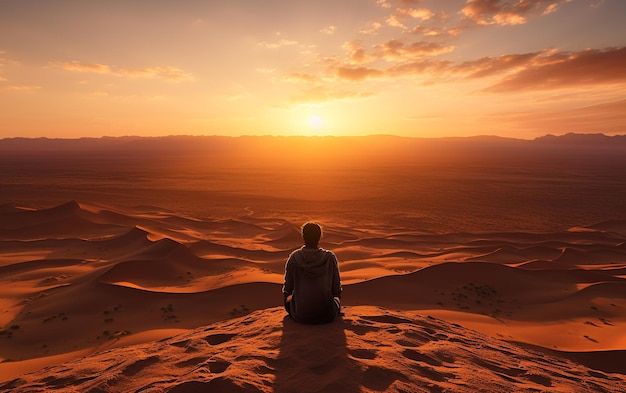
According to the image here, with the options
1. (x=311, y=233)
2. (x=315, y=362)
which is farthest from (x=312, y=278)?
(x=315, y=362)

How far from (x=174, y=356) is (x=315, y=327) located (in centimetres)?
169

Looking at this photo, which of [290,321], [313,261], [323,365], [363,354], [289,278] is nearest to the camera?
[323,365]

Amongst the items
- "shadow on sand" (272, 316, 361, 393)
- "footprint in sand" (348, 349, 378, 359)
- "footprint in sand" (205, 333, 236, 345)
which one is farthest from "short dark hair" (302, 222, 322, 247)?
"footprint in sand" (205, 333, 236, 345)

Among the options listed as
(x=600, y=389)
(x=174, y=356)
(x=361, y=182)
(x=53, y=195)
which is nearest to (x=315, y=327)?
(x=174, y=356)

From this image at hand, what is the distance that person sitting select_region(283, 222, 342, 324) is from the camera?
13.7 ft

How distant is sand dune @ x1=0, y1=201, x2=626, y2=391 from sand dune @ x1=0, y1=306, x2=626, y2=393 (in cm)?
2

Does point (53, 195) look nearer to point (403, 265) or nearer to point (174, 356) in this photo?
point (403, 265)

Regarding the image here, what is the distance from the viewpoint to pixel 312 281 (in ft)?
13.8

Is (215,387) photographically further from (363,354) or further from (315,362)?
(363,354)

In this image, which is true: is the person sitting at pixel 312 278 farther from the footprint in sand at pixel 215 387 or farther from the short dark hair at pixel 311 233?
the footprint in sand at pixel 215 387

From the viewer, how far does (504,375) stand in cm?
365

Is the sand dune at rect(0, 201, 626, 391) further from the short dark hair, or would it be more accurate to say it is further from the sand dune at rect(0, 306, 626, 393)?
the short dark hair

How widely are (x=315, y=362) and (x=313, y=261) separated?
1160 millimetres

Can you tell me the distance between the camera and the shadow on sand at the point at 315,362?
9.98ft
